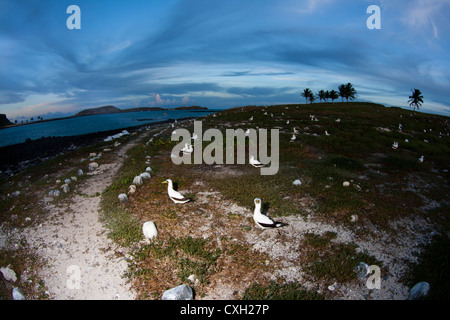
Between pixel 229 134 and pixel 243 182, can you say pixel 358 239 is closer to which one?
pixel 243 182

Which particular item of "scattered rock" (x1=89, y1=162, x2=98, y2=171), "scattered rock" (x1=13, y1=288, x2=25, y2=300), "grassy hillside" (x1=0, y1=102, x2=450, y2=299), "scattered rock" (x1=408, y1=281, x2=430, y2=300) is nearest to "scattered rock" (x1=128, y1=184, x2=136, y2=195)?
"grassy hillside" (x1=0, y1=102, x2=450, y2=299)

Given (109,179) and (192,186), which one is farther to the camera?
(109,179)

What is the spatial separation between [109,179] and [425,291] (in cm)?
1643

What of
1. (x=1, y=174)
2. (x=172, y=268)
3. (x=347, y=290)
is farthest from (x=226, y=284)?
(x=1, y=174)

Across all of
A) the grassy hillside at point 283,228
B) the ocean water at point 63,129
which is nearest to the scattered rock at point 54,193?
the grassy hillside at point 283,228

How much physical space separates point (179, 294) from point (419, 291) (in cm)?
666

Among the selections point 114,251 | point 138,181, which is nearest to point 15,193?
point 138,181

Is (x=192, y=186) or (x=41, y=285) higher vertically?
(x=192, y=186)

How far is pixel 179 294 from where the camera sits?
6.26 metres

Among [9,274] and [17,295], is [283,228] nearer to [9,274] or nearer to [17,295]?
[17,295]

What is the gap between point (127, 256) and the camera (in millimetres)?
8023

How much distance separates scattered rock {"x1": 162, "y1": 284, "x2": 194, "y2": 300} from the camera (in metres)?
6.25

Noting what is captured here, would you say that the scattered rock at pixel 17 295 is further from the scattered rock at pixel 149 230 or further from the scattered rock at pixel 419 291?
the scattered rock at pixel 419 291

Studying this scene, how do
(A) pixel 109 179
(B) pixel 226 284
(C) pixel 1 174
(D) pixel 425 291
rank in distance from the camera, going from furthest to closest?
1. (C) pixel 1 174
2. (A) pixel 109 179
3. (B) pixel 226 284
4. (D) pixel 425 291
